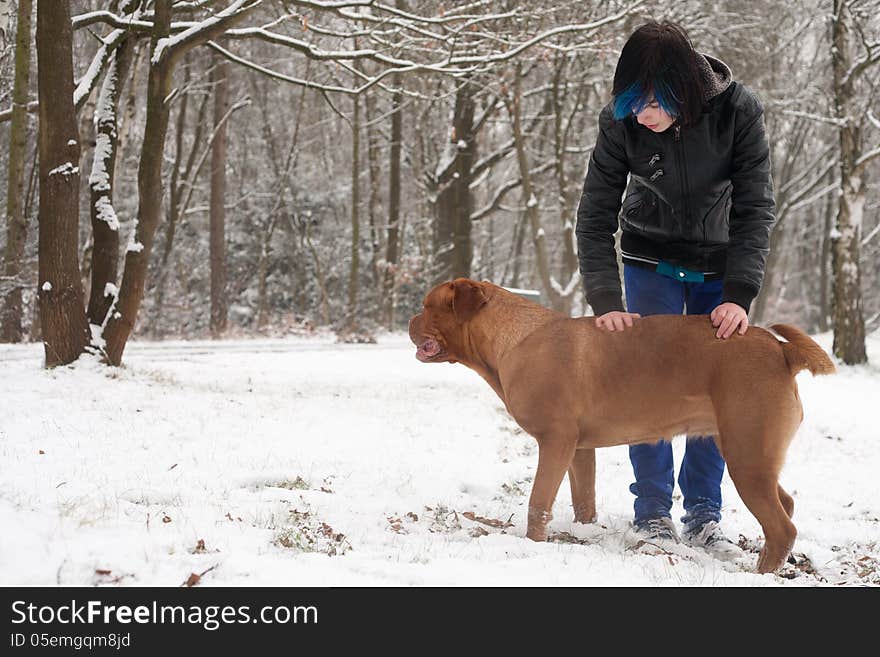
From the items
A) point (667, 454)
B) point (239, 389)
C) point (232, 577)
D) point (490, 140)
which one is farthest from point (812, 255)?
point (232, 577)

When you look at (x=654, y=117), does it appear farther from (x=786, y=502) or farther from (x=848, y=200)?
(x=848, y=200)

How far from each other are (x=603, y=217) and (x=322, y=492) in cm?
246

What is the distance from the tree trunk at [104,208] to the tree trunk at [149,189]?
20cm

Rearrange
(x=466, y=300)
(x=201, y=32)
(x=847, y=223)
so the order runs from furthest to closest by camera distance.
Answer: (x=847, y=223) < (x=201, y=32) < (x=466, y=300)

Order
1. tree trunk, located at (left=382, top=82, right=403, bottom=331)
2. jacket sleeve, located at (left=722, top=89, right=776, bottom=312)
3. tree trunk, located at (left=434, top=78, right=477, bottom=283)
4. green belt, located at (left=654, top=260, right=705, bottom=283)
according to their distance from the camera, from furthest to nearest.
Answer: tree trunk, located at (left=382, top=82, right=403, bottom=331) → tree trunk, located at (left=434, top=78, right=477, bottom=283) → green belt, located at (left=654, top=260, right=705, bottom=283) → jacket sleeve, located at (left=722, top=89, right=776, bottom=312)

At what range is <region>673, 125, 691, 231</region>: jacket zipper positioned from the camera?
4.32 m

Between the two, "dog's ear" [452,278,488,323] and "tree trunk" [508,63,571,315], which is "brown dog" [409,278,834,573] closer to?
"dog's ear" [452,278,488,323]

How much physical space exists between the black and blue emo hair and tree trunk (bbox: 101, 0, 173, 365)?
701 cm

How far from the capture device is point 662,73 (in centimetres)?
405

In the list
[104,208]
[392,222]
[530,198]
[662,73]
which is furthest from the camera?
[392,222]

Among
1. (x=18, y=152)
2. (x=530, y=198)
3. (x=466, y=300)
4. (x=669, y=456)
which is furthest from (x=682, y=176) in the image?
(x=530, y=198)

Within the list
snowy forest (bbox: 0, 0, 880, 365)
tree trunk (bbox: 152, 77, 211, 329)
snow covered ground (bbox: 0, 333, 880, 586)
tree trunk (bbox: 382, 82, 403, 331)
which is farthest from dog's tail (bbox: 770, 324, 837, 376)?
tree trunk (bbox: 152, 77, 211, 329)
